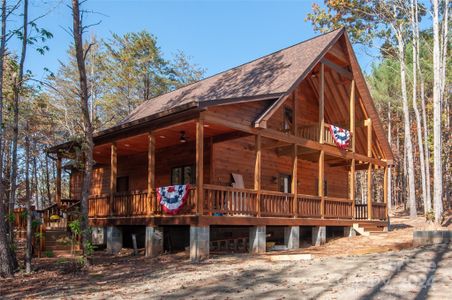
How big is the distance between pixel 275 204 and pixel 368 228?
271 inches

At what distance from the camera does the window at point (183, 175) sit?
19562mm

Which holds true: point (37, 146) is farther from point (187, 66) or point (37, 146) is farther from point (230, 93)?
point (230, 93)

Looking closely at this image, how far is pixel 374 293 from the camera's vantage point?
795cm

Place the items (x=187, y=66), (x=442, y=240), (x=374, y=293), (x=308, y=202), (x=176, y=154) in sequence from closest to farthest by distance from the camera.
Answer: (x=374, y=293) → (x=442, y=240) → (x=308, y=202) → (x=176, y=154) → (x=187, y=66)

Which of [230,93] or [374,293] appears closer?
[374,293]

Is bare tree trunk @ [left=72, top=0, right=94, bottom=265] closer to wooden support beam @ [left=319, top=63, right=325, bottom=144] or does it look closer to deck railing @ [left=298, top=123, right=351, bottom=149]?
deck railing @ [left=298, top=123, right=351, bottom=149]

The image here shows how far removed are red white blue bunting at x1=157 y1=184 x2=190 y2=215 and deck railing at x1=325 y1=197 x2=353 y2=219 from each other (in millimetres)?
7672

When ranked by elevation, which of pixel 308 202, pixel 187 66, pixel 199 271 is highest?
pixel 187 66

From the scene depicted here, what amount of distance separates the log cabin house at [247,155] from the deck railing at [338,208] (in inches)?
1.8

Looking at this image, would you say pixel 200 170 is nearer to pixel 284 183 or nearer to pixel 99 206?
pixel 99 206

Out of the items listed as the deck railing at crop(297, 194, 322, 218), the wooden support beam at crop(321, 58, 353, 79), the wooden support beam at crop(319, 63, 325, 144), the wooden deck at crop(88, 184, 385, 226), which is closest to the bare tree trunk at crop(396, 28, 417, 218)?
the wooden support beam at crop(321, 58, 353, 79)

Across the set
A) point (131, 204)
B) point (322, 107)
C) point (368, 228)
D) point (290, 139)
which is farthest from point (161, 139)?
point (368, 228)

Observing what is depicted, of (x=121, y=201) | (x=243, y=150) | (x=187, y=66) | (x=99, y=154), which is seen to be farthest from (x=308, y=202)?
(x=187, y=66)

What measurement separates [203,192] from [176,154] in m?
6.27
